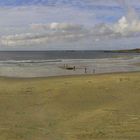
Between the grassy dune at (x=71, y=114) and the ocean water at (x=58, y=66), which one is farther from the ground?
the grassy dune at (x=71, y=114)

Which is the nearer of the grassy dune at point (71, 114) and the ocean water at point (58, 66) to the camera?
the grassy dune at point (71, 114)

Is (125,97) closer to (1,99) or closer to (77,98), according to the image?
(77,98)

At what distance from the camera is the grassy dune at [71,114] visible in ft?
29.4

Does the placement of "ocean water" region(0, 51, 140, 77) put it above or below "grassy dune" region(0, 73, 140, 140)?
below

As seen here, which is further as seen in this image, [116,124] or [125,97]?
[125,97]

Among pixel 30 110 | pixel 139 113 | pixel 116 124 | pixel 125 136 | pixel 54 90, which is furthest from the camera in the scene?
pixel 54 90

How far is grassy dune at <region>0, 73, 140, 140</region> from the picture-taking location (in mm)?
8961

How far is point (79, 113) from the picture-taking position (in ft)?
39.8

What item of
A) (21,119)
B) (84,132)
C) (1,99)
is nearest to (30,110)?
(21,119)

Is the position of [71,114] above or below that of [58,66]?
above

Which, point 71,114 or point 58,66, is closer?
point 71,114

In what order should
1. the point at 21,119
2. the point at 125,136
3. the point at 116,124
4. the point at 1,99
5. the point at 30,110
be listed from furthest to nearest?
the point at 1,99
the point at 30,110
the point at 21,119
the point at 116,124
the point at 125,136

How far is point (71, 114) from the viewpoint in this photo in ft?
39.2

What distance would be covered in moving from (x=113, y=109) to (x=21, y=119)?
338 cm
